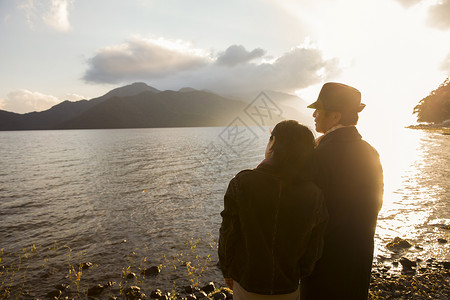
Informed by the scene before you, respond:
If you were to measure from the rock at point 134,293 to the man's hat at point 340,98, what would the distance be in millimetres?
9264

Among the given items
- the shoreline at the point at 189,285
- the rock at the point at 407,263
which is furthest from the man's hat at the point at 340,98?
the rock at the point at 407,263

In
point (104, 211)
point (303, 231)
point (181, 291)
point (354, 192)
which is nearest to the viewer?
point (303, 231)

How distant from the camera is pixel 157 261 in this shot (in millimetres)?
12203

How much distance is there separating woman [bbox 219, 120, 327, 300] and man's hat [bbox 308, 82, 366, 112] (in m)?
0.82

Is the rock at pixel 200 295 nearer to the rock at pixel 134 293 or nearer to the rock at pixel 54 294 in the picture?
the rock at pixel 134 293

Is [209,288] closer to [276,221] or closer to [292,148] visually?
[276,221]

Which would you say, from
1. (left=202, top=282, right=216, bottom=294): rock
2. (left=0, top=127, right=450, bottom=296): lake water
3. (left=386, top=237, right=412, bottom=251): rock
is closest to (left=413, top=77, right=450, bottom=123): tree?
(left=0, top=127, right=450, bottom=296): lake water

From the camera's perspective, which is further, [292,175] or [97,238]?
[97,238]

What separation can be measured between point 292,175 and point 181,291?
885 centimetres

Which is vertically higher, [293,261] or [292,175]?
[292,175]

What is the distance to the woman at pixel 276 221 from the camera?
2.79 metres

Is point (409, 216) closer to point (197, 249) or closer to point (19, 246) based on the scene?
point (197, 249)

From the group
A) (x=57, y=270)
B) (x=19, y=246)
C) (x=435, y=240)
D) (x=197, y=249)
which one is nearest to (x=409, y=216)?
(x=435, y=240)

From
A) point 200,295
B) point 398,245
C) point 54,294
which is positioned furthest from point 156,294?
point 398,245
